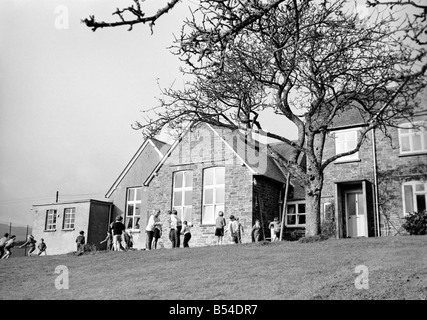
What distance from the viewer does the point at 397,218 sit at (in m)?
21.1

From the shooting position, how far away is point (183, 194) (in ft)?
82.1

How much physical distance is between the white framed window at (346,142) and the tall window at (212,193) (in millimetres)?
5980

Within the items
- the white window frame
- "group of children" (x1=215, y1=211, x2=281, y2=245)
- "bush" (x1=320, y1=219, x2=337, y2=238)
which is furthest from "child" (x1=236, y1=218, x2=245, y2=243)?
the white window frame

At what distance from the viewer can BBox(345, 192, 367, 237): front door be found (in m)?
22.4

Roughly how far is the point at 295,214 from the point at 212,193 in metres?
4.69

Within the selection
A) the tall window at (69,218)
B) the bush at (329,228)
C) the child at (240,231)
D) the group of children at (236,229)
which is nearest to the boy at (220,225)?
the group of children at (236,229)

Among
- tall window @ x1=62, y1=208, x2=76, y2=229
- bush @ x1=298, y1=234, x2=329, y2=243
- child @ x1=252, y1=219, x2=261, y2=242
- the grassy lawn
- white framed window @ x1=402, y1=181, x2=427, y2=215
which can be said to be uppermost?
white framed window @ x1=402, y1=181, x2=427, y2=215

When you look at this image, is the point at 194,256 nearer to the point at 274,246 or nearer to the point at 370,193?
the point at 274,246

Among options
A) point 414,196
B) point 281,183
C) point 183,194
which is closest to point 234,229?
point 183,194

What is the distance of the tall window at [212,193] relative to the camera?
23828mm

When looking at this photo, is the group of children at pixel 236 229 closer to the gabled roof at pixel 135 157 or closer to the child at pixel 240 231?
the child at pixel 240 231

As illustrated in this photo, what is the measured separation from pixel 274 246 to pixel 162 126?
21.4 feet

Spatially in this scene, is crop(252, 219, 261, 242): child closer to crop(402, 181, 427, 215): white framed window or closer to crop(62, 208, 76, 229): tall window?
crop(402, 181, 427, 215): white framed window

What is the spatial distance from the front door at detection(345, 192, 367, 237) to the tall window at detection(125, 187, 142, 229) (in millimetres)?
13437
